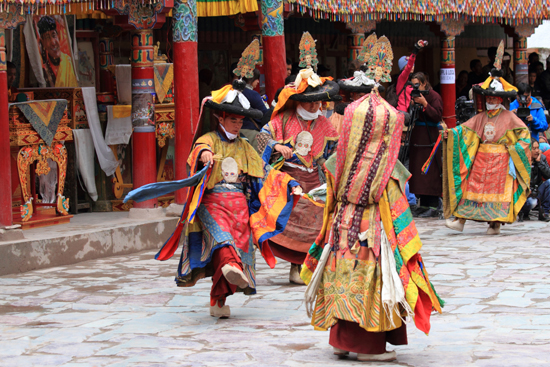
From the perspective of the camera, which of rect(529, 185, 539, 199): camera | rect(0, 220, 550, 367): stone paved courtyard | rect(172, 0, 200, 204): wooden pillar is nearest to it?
rect(0, 220, 550, 367): stone paved courtyard

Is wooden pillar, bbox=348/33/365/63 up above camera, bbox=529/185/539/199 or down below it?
above

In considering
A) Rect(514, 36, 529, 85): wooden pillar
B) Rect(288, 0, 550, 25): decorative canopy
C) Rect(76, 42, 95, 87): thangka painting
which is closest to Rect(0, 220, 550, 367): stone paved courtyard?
Rect(76, 42, 95, 87): thangka painting

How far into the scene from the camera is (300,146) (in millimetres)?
7391

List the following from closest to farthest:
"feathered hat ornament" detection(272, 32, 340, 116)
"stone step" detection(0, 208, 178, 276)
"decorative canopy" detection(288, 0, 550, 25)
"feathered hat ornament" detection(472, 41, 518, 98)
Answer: "feathered hat ornament" detection(272, 32, 340, 116)
"stone step" detection(0, 208, 178, 276)
"feathered hat ornament" detection(472, 41, 518, 98)
"decorative canopy" detection(288, 0, 550, 25)

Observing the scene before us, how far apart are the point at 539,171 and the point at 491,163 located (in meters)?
1.41

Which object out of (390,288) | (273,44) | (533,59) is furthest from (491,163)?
(533,59)

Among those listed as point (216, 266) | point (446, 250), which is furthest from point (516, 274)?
point (216, 266)

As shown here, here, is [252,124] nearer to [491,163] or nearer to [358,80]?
[358,80]

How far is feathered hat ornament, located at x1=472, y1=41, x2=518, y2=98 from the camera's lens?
32.3 feet

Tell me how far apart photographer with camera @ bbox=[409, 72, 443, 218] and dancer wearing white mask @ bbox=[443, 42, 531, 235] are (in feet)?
4.42

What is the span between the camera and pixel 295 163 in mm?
7430

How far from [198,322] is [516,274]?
2998mm

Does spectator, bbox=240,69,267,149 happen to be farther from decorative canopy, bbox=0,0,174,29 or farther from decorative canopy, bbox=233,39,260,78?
decorative canopy, bbox=0,0,174,29

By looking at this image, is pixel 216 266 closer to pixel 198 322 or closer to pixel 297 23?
pixel 198 322
